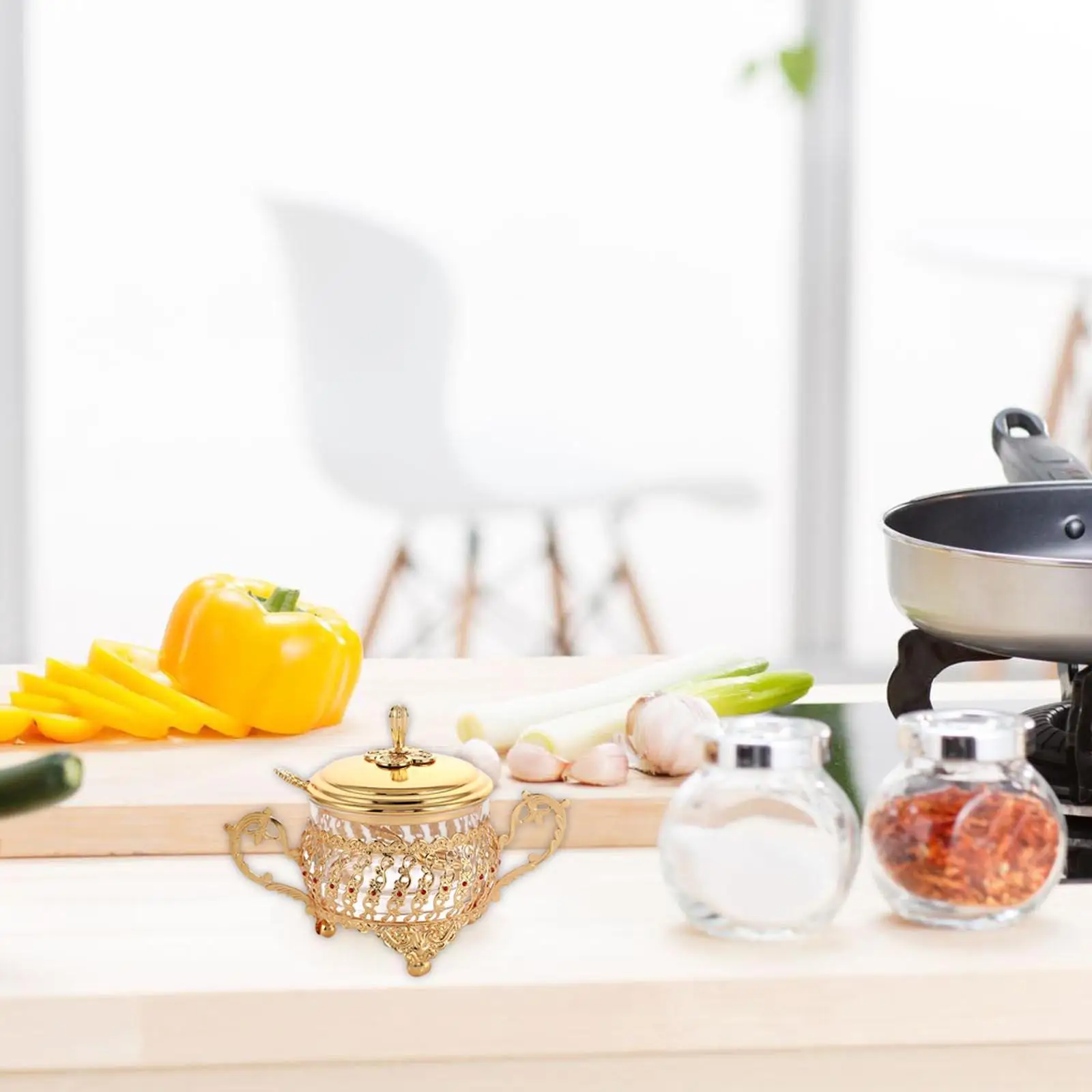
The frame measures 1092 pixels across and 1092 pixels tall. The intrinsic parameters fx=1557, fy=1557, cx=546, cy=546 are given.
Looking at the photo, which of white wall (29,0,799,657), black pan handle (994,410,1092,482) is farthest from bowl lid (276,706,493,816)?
white wall (29,0,799,657)

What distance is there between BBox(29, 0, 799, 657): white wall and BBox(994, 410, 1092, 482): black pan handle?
2.56m

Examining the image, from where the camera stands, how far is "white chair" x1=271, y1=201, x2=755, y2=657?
3.41m

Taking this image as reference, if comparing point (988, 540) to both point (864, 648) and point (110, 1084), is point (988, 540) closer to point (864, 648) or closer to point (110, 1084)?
point (110, 1084)

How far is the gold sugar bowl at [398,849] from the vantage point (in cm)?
85

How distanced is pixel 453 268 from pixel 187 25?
907 mm

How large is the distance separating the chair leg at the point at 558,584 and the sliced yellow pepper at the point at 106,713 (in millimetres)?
2393

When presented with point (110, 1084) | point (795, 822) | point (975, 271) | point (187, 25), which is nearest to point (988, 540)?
point (795, 822)

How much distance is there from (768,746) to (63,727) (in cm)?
70

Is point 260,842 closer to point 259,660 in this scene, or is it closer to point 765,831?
point 765,831

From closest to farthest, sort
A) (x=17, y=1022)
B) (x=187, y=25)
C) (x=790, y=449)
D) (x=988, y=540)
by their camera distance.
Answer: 1. (x=17, y=1022)
2. (x=988, y=540)
3. (x=187, y=25)
4. (x=790, y=449)

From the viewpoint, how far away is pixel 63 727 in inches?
50.9

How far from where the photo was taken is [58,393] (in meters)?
4.07

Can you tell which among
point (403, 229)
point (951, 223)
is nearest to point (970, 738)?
point (403, 229)

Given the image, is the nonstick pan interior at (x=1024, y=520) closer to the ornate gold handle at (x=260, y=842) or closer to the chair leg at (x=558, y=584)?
the ornate gold handle at (x=260, y=842)
